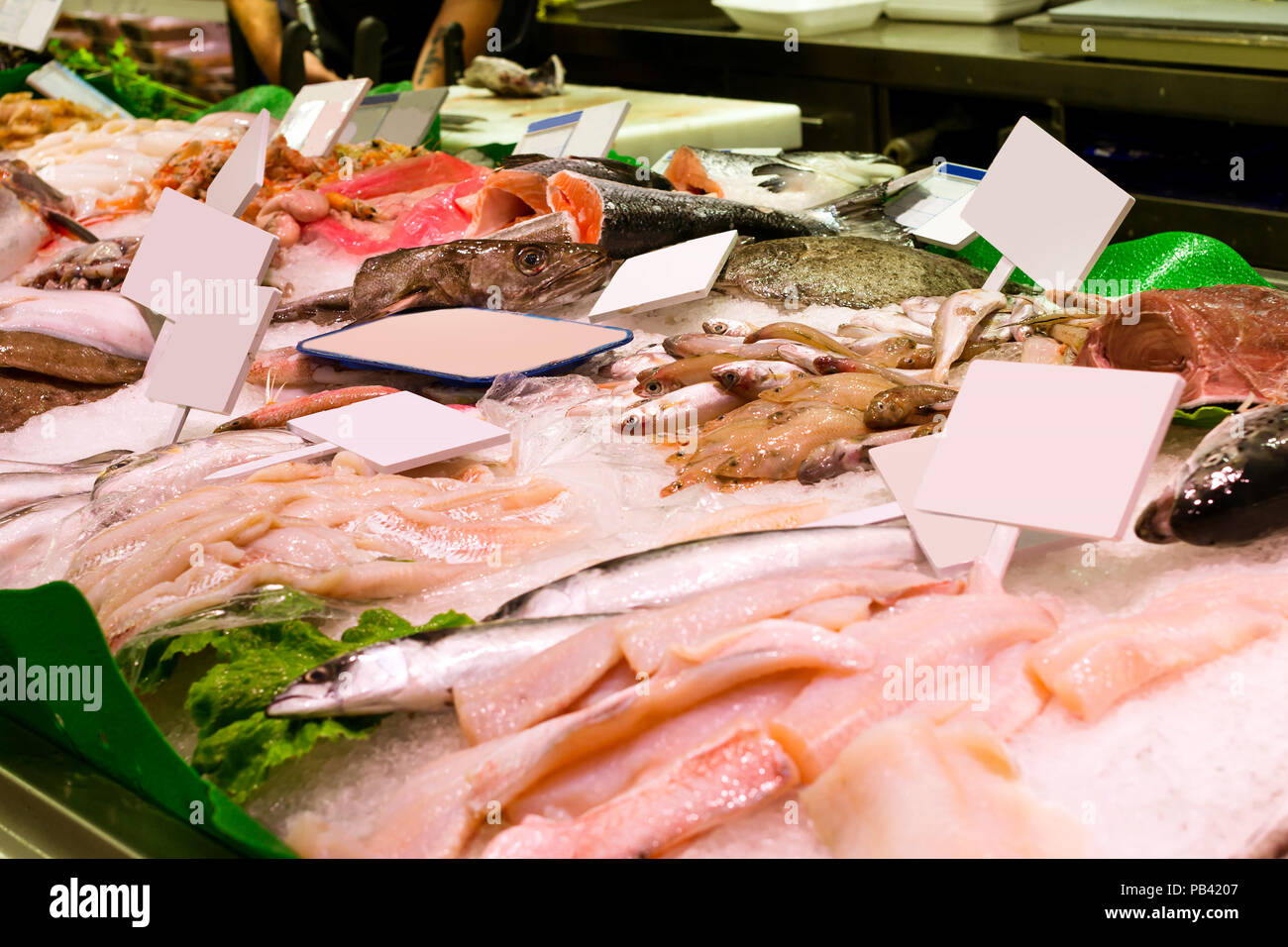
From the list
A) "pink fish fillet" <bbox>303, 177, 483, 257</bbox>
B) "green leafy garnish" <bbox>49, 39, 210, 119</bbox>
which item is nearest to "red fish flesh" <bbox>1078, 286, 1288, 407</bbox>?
"pink fish fillet" <bbox>303, 177, 483, 257</bbox>

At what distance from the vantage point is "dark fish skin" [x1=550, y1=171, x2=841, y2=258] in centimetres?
317

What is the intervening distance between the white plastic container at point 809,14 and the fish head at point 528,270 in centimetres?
394

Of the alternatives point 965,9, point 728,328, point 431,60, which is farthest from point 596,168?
point 965,9

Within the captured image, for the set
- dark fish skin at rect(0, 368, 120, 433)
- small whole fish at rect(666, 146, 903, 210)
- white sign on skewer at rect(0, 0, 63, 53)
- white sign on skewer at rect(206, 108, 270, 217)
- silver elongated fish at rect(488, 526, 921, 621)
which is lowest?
dark fish skin at rect(0, 368, 120, 433)

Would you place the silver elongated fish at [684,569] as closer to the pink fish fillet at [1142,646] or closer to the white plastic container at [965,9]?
the pink fish fillet at [1142,646]

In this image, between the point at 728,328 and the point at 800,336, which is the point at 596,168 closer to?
the point at 728,328

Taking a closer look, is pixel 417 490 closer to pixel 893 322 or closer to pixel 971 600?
pixel 971 600

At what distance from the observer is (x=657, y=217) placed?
3.18 metres

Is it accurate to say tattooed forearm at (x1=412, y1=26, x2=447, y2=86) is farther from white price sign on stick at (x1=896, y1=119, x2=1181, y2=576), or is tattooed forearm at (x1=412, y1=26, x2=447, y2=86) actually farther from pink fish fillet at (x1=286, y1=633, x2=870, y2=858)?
pink fish fillet at (x1=286, y1=633, x2=870, y2=858)

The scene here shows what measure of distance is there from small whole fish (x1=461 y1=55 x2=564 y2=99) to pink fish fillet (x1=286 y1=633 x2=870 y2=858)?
16.5 ft

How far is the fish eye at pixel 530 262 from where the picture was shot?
115 inches

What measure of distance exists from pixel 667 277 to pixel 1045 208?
92 cm

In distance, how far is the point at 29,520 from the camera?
197cm
